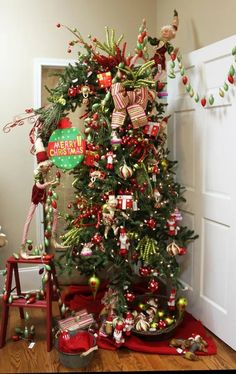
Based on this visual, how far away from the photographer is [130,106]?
228cm

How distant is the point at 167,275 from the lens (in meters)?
2.46

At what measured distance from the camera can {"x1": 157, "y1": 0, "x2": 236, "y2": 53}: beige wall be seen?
7.46ft

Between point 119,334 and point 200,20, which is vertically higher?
point 200,20

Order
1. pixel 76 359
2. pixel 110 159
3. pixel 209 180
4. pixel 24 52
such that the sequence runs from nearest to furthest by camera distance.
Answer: pixel 76 359
pixel 110 159
pixel 209 180
pixel 24 52

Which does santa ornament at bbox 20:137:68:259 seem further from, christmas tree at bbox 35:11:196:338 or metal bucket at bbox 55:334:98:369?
metal bucket at bbox 55:334:98:369

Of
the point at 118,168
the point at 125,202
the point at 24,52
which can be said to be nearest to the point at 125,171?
the point at 118,168

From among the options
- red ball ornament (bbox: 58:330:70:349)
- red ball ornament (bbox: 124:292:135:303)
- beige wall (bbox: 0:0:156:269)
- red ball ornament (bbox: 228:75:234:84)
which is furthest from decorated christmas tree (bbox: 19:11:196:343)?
beige wall (bbox: 0:0:156:269)

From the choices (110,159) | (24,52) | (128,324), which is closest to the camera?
(110,159)

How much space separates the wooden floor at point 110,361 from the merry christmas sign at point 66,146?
1.21 m

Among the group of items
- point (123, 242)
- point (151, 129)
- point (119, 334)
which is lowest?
point (119, 334)

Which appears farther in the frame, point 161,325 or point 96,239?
point 161,325

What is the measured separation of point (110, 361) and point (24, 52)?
239 cm

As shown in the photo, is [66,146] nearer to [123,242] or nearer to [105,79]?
[105,79]

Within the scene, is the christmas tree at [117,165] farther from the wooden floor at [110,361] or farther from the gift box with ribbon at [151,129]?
the wooden floor at [110,361]
